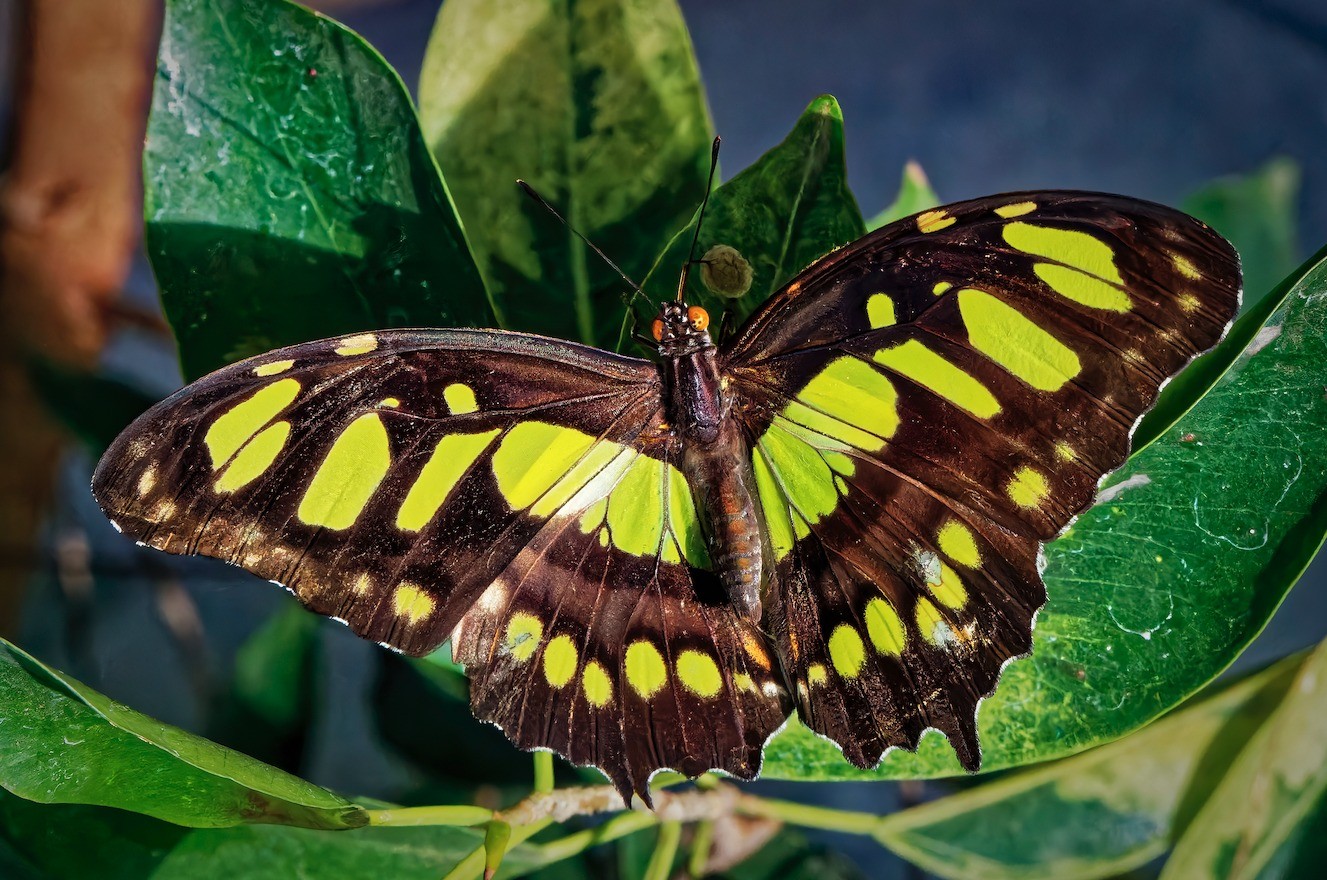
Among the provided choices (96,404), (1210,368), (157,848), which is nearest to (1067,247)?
(1210,368)

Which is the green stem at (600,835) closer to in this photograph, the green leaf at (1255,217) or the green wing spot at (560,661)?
the green wing spot at (560,661)

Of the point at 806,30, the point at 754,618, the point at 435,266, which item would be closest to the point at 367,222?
the point at 435,266

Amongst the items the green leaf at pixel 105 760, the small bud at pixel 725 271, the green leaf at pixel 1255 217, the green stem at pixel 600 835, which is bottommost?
the green stem at pixel 600 835

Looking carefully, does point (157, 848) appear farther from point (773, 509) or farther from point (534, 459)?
point (773, 509)

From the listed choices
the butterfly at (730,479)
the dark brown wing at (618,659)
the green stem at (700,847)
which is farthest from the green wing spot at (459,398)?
the green stem at (700,847)

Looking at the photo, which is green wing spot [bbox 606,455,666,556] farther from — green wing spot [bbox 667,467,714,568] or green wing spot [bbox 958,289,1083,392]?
green wing spot [bbox 958,289,1083,392]

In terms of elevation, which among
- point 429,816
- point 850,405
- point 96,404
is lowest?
point 429,816
